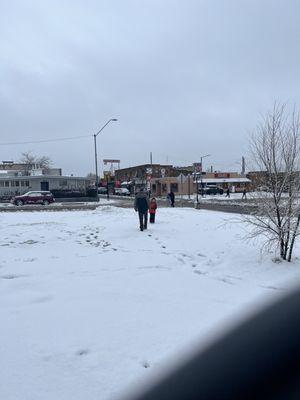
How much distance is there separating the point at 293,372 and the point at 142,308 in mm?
5294

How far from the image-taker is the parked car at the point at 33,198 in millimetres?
42562

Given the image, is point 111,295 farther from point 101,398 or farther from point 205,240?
point 205,240

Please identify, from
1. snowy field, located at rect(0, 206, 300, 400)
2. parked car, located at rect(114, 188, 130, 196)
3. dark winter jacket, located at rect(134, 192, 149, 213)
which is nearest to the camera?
snowy field, located at rect(0, 206, 300, 400)

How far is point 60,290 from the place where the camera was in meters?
7.16

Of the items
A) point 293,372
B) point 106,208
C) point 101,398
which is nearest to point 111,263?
point 101,398

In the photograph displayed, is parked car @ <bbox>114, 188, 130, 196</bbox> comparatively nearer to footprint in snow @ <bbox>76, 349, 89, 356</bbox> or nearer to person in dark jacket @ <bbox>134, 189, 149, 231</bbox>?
person in dark jacket @ <bbox>134, 189, 149, 231</bbox>

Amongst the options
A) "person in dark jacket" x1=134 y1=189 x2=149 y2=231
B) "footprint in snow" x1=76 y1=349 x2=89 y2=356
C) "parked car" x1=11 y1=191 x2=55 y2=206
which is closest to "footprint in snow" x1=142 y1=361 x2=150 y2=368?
"footprint in snow" x1=76 y1=349 x2=89 y2=356

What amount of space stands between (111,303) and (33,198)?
38.4 meters

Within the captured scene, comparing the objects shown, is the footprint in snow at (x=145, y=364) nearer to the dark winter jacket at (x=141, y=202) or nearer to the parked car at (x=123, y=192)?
the dark winter jacket at (x=141, y=202)

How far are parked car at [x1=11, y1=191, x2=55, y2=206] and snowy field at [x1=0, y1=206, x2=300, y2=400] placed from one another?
30544 mm

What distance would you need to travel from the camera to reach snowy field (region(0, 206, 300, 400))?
4008mm

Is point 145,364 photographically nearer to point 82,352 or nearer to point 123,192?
point 82,352

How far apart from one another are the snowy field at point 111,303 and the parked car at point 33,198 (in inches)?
1203

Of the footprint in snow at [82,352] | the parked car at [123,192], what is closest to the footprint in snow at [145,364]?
the footprint in snow at [82,352]
